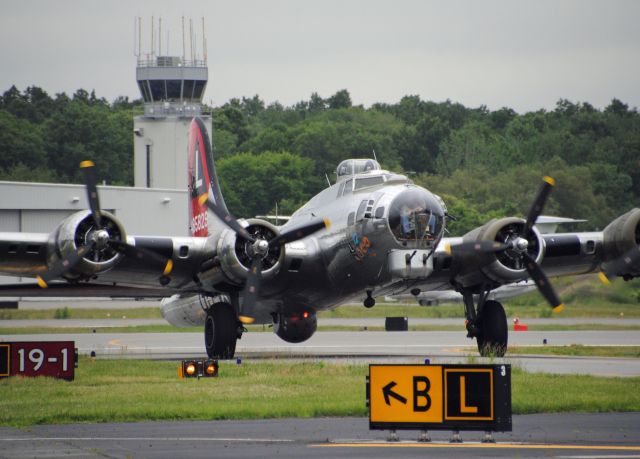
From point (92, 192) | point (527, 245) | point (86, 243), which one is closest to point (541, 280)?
point (527, 245)

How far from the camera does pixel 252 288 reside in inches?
1137

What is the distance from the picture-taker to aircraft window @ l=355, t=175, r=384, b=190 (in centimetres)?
2994

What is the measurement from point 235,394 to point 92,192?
7.80 meters

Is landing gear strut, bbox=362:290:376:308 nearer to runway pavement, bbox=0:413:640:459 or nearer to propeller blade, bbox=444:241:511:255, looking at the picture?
propeller blade, bbox=444:241:511:255

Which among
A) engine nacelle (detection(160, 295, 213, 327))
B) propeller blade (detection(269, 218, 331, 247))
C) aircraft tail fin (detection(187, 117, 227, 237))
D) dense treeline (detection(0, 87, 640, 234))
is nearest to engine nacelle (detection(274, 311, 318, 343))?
engine nacelle (detection(160, 295, 213, 327))

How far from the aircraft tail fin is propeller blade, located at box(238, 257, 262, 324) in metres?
5.54

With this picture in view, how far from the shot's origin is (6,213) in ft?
221

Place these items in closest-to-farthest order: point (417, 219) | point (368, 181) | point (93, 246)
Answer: point (417, 219)
point (93, 246)
point (368, 181)

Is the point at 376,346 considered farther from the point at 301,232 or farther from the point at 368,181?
the point at 301,232

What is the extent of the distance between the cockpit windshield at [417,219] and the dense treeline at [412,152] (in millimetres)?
49092

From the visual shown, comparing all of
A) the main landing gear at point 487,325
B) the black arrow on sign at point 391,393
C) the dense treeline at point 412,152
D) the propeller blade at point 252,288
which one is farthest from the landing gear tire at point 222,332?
the dense treeline at point 412,152

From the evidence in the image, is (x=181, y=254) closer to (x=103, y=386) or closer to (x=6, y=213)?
(x=103, y=386)

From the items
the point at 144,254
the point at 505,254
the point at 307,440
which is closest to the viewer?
the point at 307,440

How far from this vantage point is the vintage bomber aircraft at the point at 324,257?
28.0 metres
